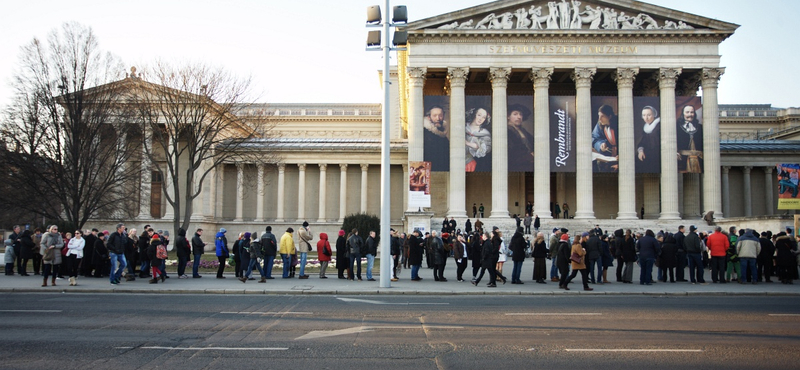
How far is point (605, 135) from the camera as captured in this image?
4825cm

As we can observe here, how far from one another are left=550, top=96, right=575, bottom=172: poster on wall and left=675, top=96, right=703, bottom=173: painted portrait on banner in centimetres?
813

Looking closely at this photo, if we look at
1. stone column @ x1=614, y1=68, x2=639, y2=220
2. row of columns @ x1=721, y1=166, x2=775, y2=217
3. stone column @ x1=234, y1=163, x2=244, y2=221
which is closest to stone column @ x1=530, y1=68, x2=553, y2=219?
stone column @ x1=614, y1=68, x2=639, y2=220

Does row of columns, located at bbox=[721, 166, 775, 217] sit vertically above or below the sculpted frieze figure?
below

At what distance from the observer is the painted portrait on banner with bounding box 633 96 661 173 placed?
159 feet

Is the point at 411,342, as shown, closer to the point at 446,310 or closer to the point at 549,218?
the point at 446,310

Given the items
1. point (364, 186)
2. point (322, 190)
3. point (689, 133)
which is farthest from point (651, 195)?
point (322, 190)

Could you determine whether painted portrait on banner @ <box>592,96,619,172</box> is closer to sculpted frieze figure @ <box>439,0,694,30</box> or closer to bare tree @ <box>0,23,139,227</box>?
sculpted frieze figure @ <box>439,0,694,30</box>

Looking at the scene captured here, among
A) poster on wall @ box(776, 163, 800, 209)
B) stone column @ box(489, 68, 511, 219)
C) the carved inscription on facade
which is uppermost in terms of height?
the carved inscription on facade

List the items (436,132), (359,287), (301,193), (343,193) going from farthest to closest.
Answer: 1. (301,193)
2. (343,193)
3. (436,132)
4. (359,287)

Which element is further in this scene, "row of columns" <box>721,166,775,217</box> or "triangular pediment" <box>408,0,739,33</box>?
"row of columns" <box>721,166,775,217</box>

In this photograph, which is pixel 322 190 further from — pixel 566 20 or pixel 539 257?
pixel 539 257

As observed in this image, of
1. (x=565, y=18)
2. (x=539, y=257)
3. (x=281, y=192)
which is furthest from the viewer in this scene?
(x=281, y=192)

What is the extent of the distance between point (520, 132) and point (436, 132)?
20.8 ft

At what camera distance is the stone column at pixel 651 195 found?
2034 inches
